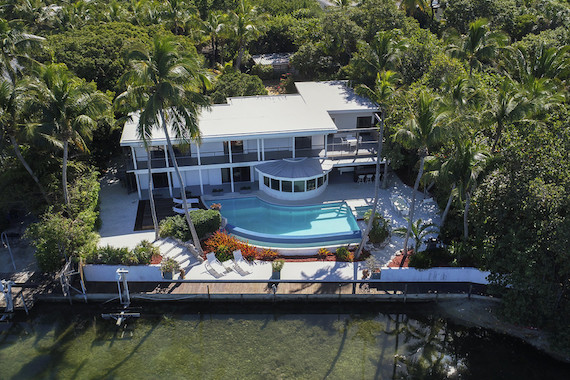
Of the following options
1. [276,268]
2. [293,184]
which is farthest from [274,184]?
[276,268]

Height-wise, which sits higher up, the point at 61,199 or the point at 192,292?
the point at 61,199

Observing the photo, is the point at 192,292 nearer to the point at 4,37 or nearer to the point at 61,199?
the point at 61,199

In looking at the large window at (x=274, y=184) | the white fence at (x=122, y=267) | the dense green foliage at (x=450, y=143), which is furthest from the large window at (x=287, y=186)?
the white fence at (x=122, y=267)

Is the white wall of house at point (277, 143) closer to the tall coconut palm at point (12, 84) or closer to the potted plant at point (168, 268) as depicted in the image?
the potted plant at point (168, 268)

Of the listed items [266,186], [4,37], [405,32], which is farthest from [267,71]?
[4,37]

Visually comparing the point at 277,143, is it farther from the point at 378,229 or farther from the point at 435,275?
the point at 435,275

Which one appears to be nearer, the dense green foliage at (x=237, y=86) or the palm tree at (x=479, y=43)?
the palm tree at (x=479, y=43)

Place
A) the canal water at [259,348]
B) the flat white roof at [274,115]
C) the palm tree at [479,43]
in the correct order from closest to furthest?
1. the canal water at [259,348]
2. the flat white roof at [274,115]
3. the palm tree at [479,43]
